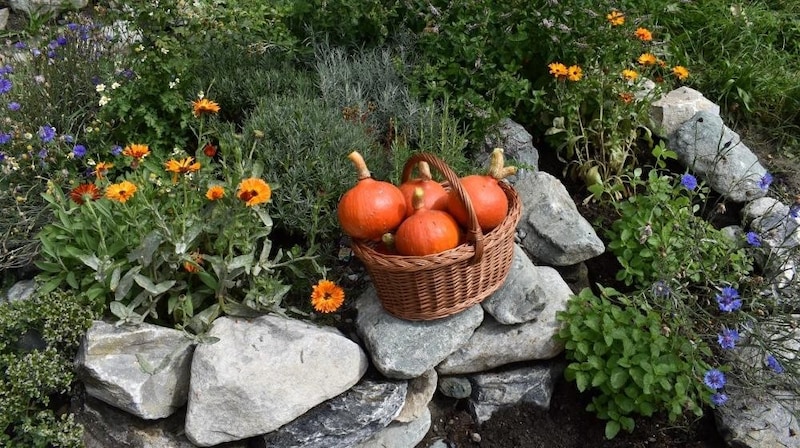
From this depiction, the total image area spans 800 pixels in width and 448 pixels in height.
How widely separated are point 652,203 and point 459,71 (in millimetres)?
1300

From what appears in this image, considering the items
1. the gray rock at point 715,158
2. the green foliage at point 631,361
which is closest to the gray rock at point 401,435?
the green foliage at point 631,361

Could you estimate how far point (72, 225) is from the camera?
299 centimetres

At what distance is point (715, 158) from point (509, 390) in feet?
5.79

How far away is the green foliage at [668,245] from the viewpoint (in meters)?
3.34

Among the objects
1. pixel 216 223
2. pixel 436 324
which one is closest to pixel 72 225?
pixel 216 223

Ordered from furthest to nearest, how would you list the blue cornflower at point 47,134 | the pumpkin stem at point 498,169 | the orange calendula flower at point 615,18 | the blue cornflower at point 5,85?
the orange calendula flower at point 615,18, the blue cornflower at point 5,85, the blue cornflower at point 47,134, the pumpkin stem at point 498,169

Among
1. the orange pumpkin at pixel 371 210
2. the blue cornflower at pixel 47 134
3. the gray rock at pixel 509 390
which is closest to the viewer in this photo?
the orange pumpkin at pixel 371 210

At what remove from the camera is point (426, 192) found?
116 inches

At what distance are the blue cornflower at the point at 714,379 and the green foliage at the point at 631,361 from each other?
0.08 m

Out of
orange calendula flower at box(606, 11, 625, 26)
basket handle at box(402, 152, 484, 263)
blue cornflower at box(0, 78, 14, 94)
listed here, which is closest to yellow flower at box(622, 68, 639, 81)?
orange calendula flower at box(606, 11, 625, 26)

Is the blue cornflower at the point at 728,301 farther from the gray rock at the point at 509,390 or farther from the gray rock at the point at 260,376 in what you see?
the gray rock at the point at 260,376

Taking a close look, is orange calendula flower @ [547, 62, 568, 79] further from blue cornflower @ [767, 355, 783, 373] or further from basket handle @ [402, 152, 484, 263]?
blue cornflower @ [767, 355, 783, 373]

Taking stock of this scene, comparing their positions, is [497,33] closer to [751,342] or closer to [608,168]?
[608,168]

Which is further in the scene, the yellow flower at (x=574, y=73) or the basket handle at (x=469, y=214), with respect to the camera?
the yellow flower at (x=574, y=73)
